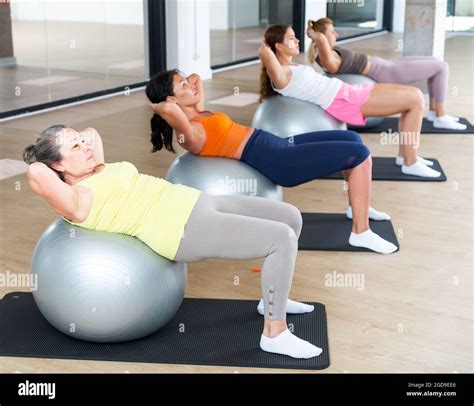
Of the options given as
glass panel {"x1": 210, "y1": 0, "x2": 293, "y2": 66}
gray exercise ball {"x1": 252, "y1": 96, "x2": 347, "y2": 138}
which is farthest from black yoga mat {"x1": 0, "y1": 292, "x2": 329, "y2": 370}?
glass panel {"x1": 210, "y1": 0, "x2": 293, "y2": 66}

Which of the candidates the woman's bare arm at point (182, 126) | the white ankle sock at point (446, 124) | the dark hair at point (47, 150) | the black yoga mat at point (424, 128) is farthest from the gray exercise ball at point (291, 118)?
the dark hair at point (47, 150)

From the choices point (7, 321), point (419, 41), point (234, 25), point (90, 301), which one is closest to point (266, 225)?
point (90, 301)

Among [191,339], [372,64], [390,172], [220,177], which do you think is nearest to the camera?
[191,339]

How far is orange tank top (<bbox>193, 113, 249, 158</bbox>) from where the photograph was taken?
3650 mm

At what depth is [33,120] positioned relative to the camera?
21.0 ft

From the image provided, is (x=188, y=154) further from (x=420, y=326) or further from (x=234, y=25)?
(x=234, y=25)

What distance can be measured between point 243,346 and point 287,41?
222 cm

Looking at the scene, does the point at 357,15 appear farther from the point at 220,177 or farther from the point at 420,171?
the point at 220,177

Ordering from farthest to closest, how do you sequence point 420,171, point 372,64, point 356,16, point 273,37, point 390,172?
point 356,16 → point 372,64 → point 390,172 → point 420,171 → point 273,37

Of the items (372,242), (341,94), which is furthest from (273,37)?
(372,242)

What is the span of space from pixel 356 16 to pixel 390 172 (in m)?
7.07

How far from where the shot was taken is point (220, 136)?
3672 millimetres

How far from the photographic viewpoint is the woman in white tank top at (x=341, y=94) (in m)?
4.68

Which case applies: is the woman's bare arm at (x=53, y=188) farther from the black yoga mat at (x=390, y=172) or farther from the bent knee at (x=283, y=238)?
the black yoga mat at (x=390, y=172)
